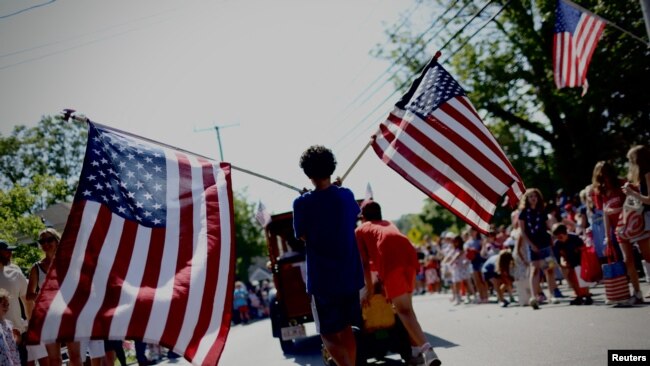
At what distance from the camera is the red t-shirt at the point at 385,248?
→ 17.8ft

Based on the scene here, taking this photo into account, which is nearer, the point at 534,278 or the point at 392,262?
the point at 392,262

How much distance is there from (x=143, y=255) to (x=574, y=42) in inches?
338

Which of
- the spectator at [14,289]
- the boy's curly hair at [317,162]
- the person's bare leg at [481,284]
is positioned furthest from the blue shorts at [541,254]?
the spectator at [14,289]

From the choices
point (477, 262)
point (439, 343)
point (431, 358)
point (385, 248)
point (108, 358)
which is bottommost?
point (439, 343)

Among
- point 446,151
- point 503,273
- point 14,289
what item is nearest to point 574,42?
point 503,273

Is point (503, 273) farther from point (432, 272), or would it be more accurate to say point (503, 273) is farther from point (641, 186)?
point (432, 272)

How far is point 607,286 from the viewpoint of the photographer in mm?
7457

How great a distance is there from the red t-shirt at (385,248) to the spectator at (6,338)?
3.82 metres

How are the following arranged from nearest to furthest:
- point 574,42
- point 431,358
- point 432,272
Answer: point 431,358 → point 574,42 → point 432,272

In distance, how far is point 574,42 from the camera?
30.5 ft

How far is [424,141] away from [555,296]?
21.4 feet

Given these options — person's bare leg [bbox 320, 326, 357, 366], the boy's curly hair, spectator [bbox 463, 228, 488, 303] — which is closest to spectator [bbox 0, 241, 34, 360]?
person's bare leg [bbox 320, 326, 357, 366]

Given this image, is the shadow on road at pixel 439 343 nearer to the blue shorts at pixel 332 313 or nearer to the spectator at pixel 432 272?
the blue shorts at pixel 332 313

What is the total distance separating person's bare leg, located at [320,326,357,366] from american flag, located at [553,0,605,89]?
692 cm
